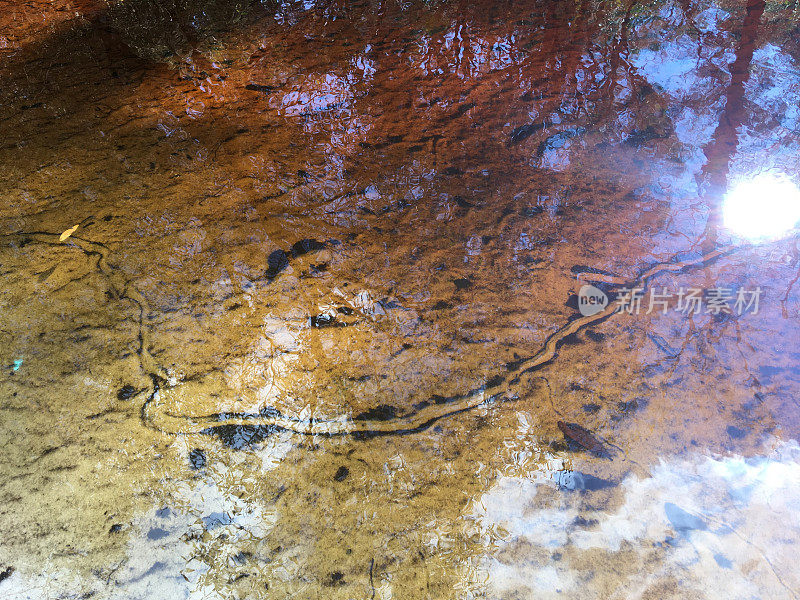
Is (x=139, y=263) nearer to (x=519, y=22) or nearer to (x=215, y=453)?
(x=215, y=453)

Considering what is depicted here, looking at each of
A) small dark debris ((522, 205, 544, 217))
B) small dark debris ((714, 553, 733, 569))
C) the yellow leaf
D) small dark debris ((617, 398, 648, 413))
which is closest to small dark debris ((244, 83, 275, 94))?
the yellow leaf

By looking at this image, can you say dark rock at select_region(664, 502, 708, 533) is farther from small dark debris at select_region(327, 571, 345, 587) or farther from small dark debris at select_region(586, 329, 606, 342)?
small dark debris at select_region(327, 571, 345, 587)

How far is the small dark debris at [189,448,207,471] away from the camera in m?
1.66

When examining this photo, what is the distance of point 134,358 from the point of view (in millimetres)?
1936

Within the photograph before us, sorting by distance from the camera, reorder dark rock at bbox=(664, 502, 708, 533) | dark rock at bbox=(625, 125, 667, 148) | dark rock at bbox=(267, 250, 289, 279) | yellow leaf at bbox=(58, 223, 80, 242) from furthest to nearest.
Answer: dark rock at bbox=(625, 125, 667, 148) < yellow leaf at bbox=(58, 223, 80, 242) < dark rock at bbox=(267, 250, 289, 279) < dark rock at bbox=(664, 502, 708, 533)

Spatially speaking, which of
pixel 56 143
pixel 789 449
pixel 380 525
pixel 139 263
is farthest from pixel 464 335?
pixel 56 143

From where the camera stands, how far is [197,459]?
1677 millimetres

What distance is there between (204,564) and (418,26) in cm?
429

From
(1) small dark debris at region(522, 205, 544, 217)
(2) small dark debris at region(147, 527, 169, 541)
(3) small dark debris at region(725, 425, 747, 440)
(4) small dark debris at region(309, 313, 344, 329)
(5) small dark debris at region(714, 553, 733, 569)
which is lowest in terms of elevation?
(2) small dark debris at region(147, 527, 169, 541)

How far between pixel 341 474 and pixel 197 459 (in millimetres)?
518

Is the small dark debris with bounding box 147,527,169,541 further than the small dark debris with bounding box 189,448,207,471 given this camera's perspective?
No

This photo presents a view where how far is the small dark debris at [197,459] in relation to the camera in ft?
5.45

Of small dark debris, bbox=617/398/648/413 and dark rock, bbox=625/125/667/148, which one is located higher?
dark rock, bbox=625/125/667/148

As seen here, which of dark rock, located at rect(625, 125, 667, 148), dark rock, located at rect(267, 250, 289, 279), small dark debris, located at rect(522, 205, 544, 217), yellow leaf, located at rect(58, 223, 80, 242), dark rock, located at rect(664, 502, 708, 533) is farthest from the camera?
dark rock, located at rect(625, 125, 667, 148)
